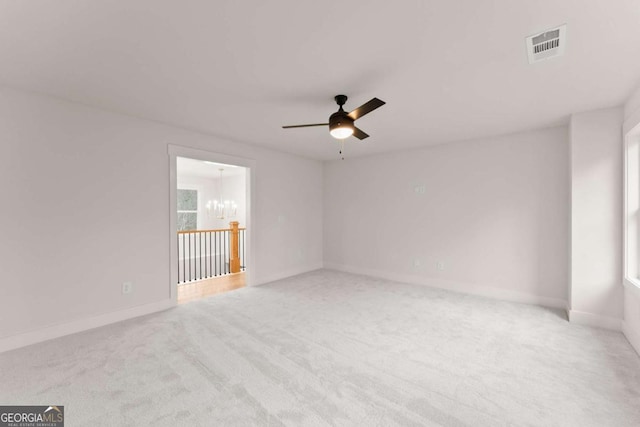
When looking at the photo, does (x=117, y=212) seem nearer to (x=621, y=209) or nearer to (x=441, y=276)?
(x=441, y=276)

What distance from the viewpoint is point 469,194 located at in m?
4.39

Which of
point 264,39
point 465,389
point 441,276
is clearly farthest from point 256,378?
point 441,276

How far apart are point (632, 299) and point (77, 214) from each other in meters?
5.89

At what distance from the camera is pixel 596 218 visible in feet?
10.2

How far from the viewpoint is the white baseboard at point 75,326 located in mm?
2588

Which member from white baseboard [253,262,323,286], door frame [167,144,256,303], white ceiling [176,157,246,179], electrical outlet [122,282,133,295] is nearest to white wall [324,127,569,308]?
white baseboard [253,262,323,286]

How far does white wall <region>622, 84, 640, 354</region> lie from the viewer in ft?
8.41

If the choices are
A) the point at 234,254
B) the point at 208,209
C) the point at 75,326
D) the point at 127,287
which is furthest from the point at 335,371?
the point at 208,209

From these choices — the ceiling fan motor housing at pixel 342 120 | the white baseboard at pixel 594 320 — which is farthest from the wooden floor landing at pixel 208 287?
the white baseboard at pixel 594 320

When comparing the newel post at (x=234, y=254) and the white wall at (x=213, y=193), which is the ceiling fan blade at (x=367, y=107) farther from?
the white wall at (x=213, y=193)

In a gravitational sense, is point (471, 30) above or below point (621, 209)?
above

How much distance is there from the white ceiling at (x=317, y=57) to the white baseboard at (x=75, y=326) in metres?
2.39

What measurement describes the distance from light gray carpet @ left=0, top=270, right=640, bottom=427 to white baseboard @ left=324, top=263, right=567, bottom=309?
332 mm

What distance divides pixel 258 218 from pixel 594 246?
4.65 metres
